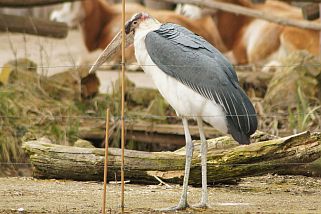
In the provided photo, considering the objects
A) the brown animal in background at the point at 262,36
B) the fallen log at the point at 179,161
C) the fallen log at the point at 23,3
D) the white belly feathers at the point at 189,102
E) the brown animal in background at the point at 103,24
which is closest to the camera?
the white belly feathers at the point at 189,102

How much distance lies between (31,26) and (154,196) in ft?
15.6

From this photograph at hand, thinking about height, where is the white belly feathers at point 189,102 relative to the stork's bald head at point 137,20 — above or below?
below

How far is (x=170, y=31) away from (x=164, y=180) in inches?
57.5

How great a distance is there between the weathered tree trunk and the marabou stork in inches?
189

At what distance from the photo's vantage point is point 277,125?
10797 millimetres

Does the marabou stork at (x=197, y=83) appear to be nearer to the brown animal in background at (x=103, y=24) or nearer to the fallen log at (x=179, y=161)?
the fallen log at (x=179, y=161)

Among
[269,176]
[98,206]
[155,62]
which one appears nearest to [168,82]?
[155,62]

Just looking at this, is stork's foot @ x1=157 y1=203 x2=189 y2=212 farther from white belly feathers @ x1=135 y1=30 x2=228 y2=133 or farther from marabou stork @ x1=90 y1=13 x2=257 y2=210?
white belly feathers @ x1=135 y1=30 x2=228 y2=133

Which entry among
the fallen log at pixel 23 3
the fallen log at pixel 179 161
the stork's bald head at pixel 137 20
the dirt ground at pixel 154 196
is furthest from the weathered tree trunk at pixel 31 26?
the stork's bald head at pixel 137 20

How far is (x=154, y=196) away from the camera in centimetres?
739

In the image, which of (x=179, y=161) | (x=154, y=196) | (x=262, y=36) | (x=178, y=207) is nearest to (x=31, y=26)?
(x=179, y=161)

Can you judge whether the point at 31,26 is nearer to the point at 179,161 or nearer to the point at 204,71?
the point at 179,161

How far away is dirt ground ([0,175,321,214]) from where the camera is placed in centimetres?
674

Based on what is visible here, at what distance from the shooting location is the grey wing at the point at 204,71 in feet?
21.9
